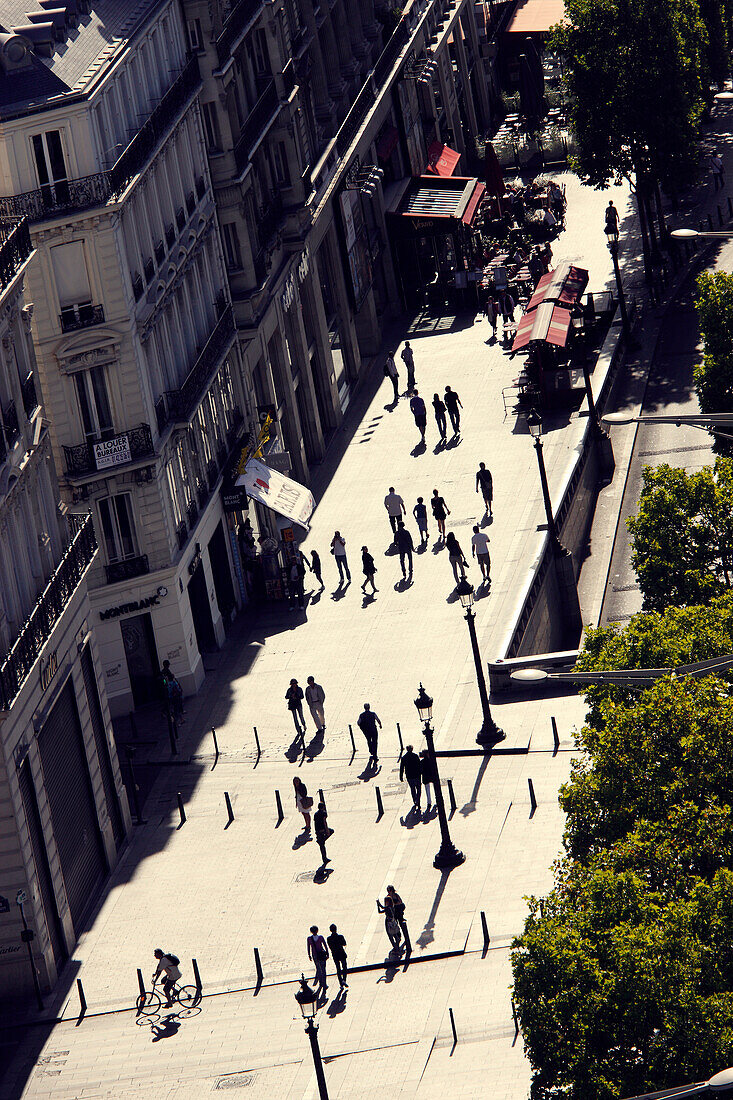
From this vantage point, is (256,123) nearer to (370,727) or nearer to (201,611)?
(201,611)

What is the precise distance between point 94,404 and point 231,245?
42.3ft

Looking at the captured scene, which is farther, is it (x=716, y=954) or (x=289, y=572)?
(x=289, y=572)

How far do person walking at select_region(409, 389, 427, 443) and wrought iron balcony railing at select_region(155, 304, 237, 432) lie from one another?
940cm

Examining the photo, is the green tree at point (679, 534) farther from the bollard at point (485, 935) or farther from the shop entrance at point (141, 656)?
the shop entrance at point (141, 656)

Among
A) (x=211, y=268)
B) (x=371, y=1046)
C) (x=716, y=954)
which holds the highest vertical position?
(x=211, y=268)

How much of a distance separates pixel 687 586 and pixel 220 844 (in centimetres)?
1281

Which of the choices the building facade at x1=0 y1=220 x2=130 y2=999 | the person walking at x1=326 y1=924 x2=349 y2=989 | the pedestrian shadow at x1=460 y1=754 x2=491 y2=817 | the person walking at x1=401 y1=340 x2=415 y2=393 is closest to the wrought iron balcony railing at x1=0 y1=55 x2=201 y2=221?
the building facade at x1=0 y1=220 x2=130 y2=999

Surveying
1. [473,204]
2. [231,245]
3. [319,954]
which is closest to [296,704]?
[319,954]

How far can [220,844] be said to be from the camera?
48.8m

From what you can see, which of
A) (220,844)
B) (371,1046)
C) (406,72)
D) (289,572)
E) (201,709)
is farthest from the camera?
(406,72)

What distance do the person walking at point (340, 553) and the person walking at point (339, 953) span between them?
21594 mm

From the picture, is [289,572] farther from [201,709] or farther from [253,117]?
[253,117]

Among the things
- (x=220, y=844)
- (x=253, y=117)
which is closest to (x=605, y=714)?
(x=220, y=844)

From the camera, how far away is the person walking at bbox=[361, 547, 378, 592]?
60.5 m
